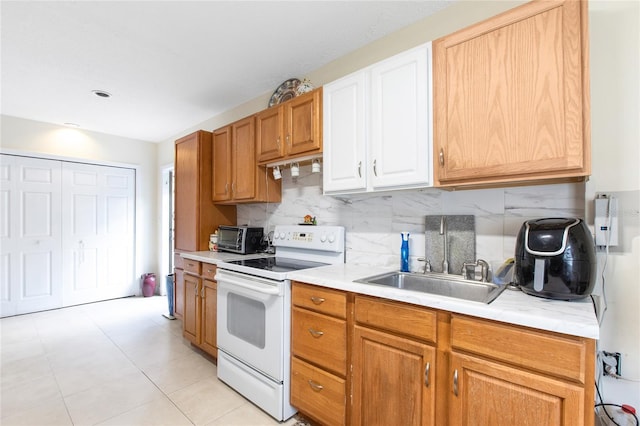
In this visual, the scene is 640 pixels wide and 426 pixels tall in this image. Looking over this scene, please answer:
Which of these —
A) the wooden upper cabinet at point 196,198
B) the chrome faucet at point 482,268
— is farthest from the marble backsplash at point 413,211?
the wooden upper cabinet at point 196,198

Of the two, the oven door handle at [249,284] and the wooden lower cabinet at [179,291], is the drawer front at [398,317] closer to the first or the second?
the oven door handle at [249,284]

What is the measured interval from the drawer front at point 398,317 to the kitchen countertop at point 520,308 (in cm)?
4

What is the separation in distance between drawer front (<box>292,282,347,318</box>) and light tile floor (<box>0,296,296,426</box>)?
76 centimetres

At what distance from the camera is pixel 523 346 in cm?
106

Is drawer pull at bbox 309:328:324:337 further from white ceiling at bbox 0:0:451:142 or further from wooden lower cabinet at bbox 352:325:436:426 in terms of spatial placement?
white ceiling at bbox 0:0:451:142

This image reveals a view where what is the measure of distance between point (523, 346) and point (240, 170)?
2454 millimetres

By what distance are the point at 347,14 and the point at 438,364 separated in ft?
6.73

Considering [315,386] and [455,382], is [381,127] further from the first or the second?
[315,386]

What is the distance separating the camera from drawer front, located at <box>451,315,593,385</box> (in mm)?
976

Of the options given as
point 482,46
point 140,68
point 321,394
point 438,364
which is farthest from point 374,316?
point 140,68

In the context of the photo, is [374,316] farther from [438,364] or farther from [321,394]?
[321,394]

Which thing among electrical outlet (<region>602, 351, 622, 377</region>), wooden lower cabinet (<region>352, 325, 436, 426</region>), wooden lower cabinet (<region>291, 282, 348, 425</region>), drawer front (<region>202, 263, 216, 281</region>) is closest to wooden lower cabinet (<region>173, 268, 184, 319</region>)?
drawer front (<region>202, 263, 216, 281</region>)

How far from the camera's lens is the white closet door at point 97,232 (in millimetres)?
4301

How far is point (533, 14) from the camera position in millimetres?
1276
